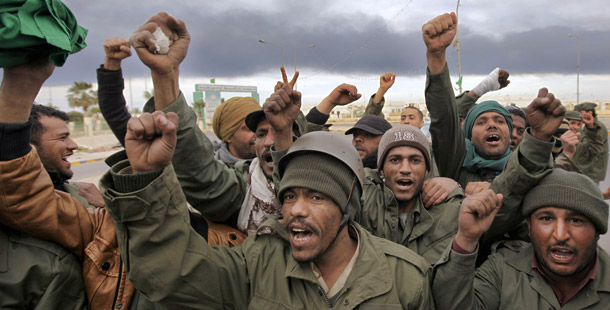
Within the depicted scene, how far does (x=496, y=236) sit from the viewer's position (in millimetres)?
2512

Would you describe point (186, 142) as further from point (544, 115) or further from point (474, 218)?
point (544, 115)

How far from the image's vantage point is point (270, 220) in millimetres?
2055

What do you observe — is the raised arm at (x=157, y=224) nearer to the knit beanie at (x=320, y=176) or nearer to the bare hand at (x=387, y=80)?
the knit beanie at (x=320, y=176)


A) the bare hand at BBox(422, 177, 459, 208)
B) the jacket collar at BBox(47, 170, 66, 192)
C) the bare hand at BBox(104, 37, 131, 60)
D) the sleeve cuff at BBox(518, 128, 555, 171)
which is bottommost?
the bare hand at BBox(422, 177, 459, 208)

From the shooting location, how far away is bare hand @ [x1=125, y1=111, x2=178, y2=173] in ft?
4.81

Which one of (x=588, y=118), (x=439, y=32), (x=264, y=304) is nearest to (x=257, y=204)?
(x=264, y=304)

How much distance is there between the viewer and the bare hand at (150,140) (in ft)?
4.81

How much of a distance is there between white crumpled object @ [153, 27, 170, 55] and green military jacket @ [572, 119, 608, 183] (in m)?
5.85

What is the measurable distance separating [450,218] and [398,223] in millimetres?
317

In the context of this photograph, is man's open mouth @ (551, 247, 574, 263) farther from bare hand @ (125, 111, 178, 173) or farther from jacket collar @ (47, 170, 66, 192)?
jacket collar @ (47, 170, 66, 192)

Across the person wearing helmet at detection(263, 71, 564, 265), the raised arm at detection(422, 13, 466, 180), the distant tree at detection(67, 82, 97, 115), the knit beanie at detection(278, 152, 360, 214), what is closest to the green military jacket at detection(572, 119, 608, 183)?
the raised arm at detection(422, 13, 466, 180)

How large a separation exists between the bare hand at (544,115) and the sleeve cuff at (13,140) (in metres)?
2.35

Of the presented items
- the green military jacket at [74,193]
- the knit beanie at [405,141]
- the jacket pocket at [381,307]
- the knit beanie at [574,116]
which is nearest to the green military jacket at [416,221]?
the knit beanie at [405,141]

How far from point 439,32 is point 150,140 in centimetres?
186
